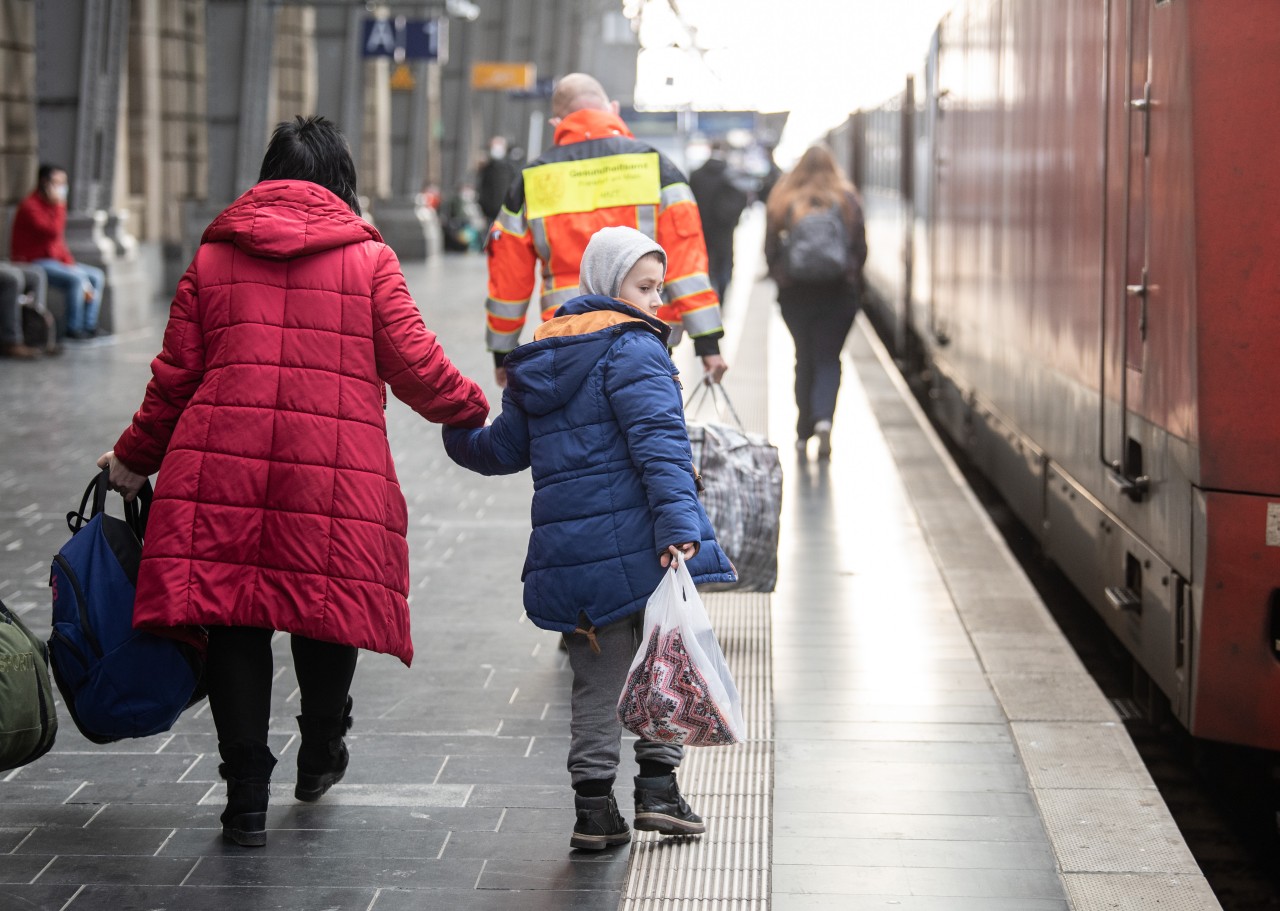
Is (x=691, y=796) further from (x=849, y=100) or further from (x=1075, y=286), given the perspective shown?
(x=849, y=100)

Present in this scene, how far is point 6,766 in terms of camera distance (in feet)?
12.4

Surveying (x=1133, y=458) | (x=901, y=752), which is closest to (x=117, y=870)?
(x=901, y=752)

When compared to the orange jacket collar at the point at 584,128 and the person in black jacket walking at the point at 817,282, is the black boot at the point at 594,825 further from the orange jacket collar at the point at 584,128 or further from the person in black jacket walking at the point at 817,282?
the person in black jacket walking at the point at 817,282

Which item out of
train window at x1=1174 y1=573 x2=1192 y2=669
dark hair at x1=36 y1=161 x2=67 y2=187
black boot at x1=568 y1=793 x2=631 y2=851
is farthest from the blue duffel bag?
dark hair at x1=36 y1=161 x2=67 y2=187

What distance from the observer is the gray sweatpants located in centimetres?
418

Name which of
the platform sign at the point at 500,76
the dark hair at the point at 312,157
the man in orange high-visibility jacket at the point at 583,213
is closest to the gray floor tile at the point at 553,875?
the dark hair at the point at 312,157

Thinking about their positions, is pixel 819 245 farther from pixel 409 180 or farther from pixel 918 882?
pixel 409 180

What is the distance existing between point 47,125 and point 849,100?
13.5 m

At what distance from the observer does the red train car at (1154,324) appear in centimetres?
458

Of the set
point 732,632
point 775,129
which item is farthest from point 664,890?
point 775,129

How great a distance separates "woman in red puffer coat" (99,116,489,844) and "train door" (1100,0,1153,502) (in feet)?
7.28

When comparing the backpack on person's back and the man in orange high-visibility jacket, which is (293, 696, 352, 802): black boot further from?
the backpack on person's back

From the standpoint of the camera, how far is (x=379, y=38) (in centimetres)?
2619

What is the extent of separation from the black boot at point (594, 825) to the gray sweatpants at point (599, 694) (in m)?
0.06
